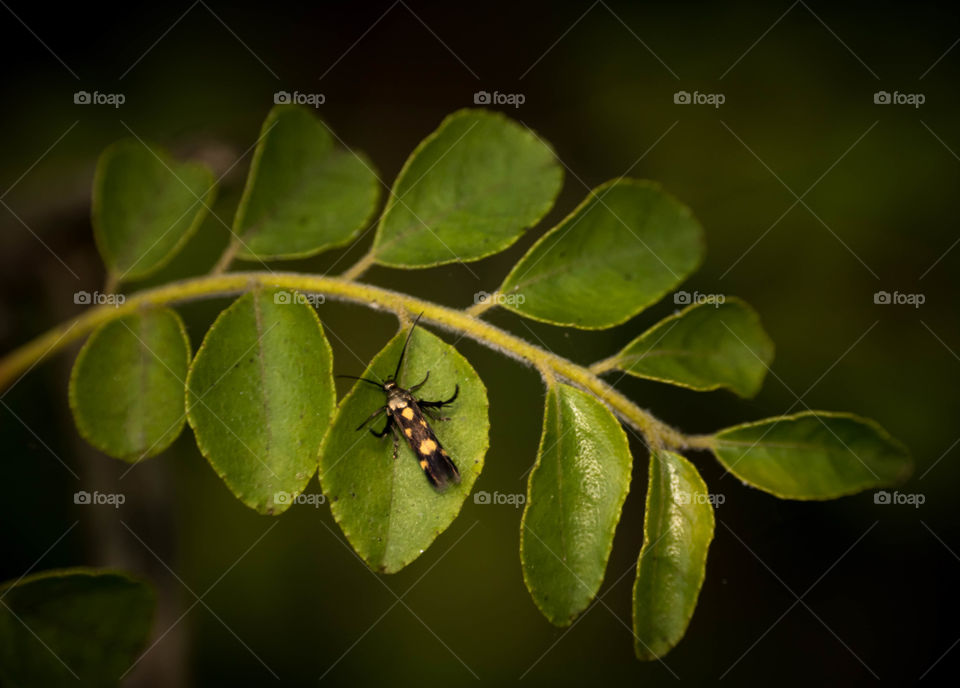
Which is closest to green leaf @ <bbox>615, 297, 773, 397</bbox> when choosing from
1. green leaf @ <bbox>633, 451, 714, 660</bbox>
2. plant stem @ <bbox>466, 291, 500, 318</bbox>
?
green leaf @ <bbox>633, 451, 714, 660</bbox>

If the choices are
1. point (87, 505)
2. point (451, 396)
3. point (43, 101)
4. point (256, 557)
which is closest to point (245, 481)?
point (451, 396)

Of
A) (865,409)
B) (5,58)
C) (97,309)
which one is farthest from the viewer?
(865,409)

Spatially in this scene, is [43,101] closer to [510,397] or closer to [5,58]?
[5,58]

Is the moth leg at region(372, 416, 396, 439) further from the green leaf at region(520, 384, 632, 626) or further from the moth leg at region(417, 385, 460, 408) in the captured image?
the green leaf at region(520, 384, 632, 626)

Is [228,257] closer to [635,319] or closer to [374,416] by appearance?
[374,416]

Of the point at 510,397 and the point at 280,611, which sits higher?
the point at 510,397

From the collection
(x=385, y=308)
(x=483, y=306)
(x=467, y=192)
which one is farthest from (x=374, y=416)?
(x=467, y=192)
